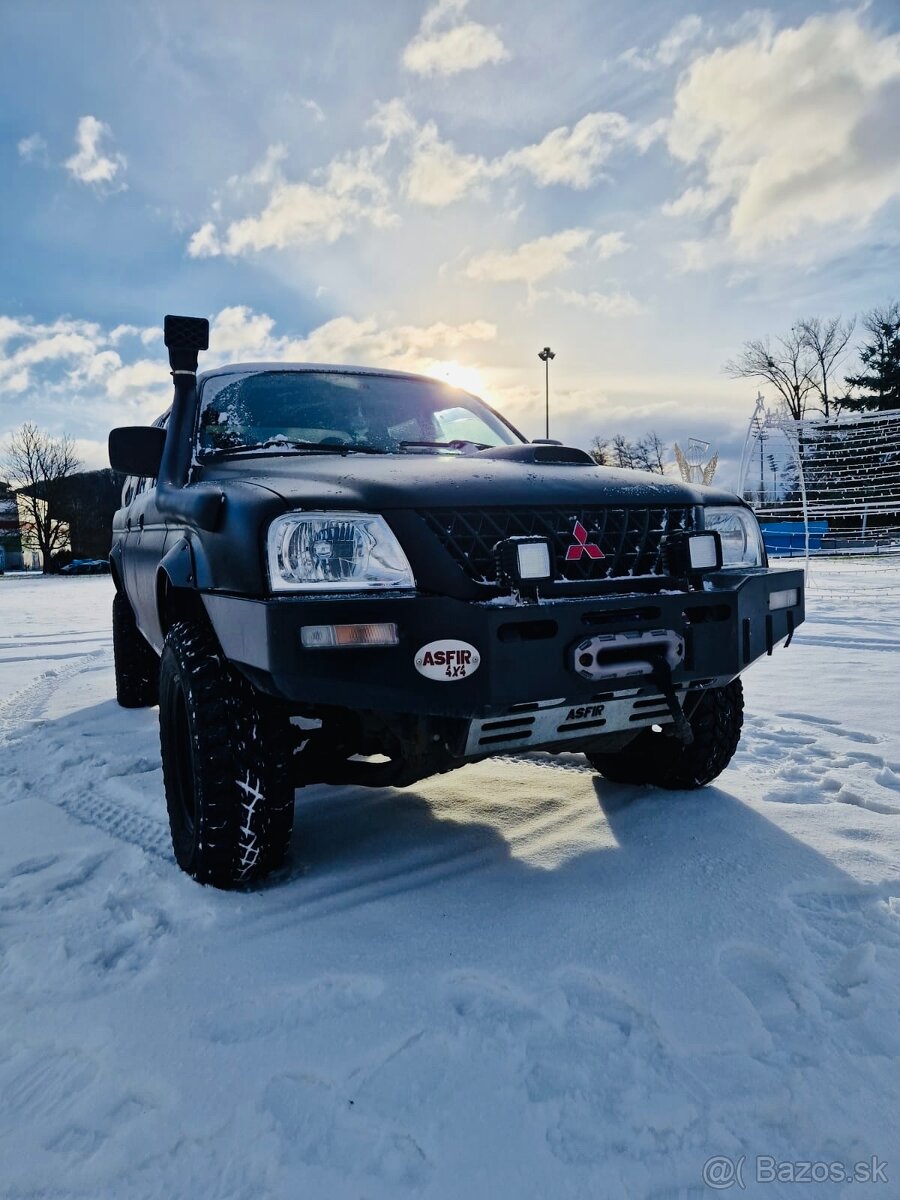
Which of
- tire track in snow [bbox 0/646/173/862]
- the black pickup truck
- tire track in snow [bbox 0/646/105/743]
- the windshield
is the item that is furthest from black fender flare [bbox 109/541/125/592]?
the black pickup truck

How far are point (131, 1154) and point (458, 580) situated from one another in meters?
1.29

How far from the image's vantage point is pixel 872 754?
135 inches

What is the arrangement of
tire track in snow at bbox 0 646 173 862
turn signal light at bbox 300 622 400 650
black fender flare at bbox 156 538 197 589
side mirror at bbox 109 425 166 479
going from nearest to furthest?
1. turn signal light at bbox 300 622 400 650
2. black fender flare at bbox 156 538 197 589
3. tire track in snow at bbox 0 646 173 862
4. side mirror at bbox 109 425 166 479

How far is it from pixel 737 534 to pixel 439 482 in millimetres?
1116

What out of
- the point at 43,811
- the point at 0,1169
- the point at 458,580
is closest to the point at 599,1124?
the point at 0,1169

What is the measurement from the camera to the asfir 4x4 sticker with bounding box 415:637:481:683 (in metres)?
→ 1.92

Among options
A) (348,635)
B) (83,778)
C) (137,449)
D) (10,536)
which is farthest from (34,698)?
(10,536)

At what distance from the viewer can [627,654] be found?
212cm

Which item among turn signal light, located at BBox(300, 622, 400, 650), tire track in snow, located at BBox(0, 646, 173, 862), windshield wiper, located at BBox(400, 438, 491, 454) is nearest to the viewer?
turn signal light, located at BBox(300, 622, 400, 650)

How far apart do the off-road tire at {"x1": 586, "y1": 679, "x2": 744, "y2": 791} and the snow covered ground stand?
109 millimetres

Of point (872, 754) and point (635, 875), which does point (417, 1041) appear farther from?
point (872, 754)

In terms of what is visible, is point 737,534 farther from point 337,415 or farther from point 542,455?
point 337,415

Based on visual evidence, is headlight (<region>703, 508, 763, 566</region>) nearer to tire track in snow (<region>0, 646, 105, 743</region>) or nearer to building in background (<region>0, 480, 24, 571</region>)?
tire track in snow (<region>0, 646, 105, 743</region>)

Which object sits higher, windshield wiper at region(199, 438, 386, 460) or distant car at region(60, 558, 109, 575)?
windshield wiper at region(199, 438, 386, 460)
